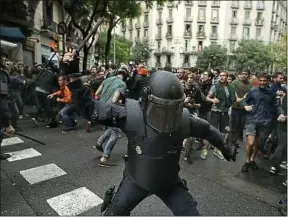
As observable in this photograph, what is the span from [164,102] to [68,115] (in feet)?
21.5

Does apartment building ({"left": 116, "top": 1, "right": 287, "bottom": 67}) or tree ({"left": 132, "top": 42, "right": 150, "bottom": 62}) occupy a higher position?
apartment building ({"left": 116, "top": 1, "right": 287, "bottom": 67})

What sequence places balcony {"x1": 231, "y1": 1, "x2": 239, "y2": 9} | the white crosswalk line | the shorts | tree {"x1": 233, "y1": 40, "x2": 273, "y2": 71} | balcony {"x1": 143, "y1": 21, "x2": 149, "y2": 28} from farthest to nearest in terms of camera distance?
balcony {"x1": 143, "y1": 21, "x2": 149, "y2": 28} < balcony {"x1": 231, "y1": 1, "x2": 239, "y2": 9} < tree {"x1": 233, "y1": 40, "x2": 273, "y2": 71} < the shorts < the white crosswalk line

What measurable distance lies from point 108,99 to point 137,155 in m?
3.08

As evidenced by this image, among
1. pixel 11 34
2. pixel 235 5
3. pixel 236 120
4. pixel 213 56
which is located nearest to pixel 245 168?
pixel 236 120

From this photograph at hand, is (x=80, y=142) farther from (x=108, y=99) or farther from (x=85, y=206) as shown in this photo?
(x=85, y=206)

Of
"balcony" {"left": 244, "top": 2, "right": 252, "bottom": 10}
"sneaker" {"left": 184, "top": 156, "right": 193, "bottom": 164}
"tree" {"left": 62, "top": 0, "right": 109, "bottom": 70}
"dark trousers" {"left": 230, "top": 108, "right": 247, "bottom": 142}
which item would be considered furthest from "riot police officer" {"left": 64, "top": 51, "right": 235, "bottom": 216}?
"balcony" {"left": 244, "top": 2, "right": 252, "bottom": 10}

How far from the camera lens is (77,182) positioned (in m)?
4.73

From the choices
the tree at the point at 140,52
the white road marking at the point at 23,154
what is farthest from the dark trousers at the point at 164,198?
the tree at the point at 140,52

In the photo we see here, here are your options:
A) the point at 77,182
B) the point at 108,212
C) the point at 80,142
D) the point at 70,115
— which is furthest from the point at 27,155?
the point at 108,212

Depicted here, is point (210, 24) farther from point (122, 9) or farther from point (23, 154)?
point (23, 154)

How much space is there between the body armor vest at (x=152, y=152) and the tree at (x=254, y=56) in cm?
5146

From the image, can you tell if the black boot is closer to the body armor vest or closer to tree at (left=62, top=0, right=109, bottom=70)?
the body armor vest

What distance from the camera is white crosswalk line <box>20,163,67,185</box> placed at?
4.85 metres

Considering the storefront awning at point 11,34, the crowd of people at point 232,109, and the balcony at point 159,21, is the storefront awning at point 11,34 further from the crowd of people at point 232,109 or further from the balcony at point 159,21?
the balcony at point 159,21
